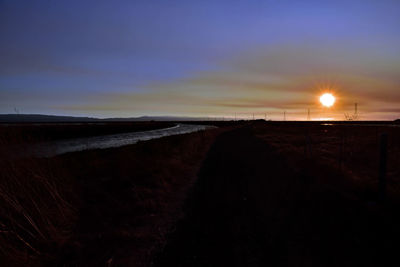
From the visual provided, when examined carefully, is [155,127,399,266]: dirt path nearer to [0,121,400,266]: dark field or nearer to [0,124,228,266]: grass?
[0,121,400,266]: dark field

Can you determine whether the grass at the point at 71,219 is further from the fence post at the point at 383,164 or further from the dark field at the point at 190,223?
the fence post at the point at 383,164

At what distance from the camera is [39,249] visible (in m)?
3.59

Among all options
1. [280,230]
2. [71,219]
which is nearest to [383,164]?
[280,230]

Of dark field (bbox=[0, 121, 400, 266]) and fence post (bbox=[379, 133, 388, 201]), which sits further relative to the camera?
fence post (bbox=[379, 133, 388, 201])

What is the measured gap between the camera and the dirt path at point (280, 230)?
339cm

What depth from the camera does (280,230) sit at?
14.0ft

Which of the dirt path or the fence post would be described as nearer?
the dirt path

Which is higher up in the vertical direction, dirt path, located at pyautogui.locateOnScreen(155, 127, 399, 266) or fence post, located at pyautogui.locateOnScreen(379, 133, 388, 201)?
fence post, located at pyautogui.locateOnScreen(379, 133, 388, 201)

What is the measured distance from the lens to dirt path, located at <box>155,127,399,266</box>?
134 inches

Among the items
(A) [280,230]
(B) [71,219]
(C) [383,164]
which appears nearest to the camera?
(A) [280,230]

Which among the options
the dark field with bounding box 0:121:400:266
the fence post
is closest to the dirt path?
the dark field with bounding box 0:121:400:266

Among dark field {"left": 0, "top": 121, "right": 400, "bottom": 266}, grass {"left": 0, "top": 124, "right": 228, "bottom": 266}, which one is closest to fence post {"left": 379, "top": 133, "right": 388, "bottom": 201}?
dark field {"left": 0, "top": 121, "right": 400, "bottom": 266}

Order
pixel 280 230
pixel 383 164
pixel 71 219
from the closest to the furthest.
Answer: pixel 280 230 → pixel 71 219 → pixel 383 164

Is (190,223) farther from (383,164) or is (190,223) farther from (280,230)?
(383,164)
